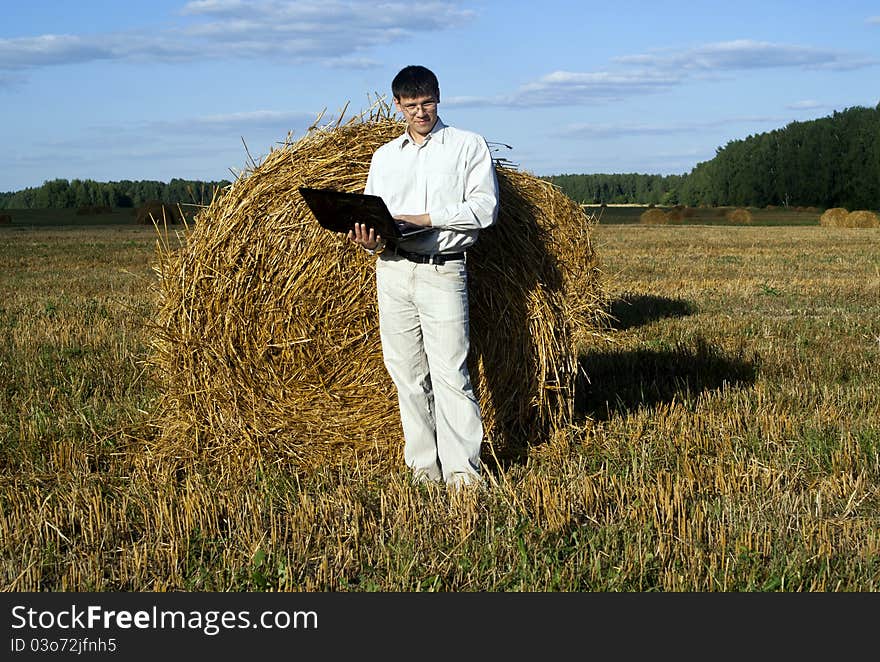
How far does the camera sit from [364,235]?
528 centimetres

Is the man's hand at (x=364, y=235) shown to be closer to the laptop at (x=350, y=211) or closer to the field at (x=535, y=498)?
the laptop at (x=350, y=211)

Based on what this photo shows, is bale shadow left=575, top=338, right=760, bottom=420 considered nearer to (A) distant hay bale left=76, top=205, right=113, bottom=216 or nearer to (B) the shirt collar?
(B) the shirt collar

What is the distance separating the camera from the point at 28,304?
14.1 metres

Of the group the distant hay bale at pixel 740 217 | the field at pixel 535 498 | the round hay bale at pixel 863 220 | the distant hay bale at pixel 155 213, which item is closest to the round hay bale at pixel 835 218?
the round hay bale at pixel 863 220

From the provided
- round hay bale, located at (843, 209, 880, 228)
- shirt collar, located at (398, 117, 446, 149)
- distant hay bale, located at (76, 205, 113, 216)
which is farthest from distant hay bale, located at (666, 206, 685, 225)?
shirt collar, located at (398, 117, 446, 149)

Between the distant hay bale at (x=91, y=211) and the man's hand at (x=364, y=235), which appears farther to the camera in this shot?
the distant hay bale at (x=91, y=211)

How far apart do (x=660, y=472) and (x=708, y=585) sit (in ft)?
4.65

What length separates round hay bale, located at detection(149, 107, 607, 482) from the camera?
21.4 ft

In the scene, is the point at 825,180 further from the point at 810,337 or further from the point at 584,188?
Answer: the point at 810,337

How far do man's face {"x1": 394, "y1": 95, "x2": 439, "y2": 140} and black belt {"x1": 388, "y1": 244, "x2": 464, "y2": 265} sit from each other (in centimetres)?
66

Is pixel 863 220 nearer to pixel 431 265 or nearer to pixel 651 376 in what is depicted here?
pixel 651 376

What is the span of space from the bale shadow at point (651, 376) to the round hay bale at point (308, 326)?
3.43 feet

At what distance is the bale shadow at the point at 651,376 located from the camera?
7.94m

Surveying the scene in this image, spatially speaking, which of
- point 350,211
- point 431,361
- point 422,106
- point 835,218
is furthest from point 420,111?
point 835,218
